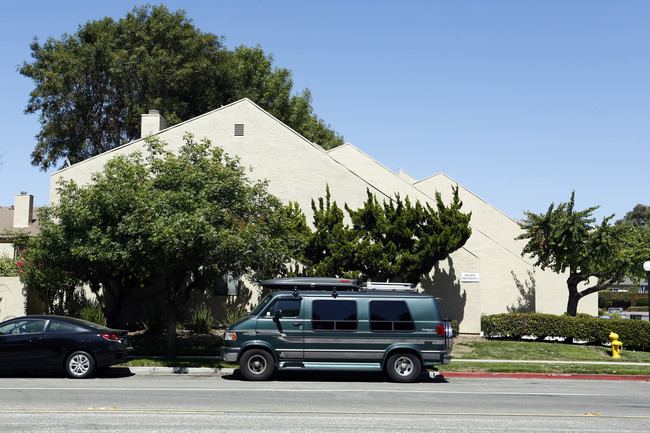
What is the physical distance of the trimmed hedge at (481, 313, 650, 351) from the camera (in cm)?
2175

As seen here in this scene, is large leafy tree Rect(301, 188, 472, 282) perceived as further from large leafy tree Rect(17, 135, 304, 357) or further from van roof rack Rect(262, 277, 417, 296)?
van roof rack Rect(262, 277, 417, 296)

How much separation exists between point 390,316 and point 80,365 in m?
7.23

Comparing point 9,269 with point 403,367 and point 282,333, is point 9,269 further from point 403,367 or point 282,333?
point 403,367

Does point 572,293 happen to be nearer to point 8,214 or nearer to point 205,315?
point 205,315

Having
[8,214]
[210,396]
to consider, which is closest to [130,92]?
[8,214]

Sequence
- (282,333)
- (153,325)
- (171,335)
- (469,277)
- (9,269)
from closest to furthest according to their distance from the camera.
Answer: (282,333) → (171,335) → (153,325) → (9,269) → (469,277)

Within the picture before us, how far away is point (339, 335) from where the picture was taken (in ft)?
47.4

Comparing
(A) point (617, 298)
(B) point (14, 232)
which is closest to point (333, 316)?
(B) point (14, 232)

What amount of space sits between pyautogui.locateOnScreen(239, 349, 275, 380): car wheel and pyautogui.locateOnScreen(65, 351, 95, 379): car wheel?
345 cm

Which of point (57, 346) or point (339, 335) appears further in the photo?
point (339, 335)

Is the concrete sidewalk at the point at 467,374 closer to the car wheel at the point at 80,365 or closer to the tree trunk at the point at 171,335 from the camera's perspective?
the tree trunk at the point at 171,335

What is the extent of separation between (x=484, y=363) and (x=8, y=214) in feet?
92.0

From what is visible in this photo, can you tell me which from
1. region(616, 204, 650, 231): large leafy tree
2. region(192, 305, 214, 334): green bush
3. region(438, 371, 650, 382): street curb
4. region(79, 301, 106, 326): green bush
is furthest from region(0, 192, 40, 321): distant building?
region(616, 204, 650, 231): large leafy tree

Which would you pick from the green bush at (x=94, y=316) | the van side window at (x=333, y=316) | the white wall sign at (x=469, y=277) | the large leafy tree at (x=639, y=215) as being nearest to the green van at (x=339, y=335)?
the van side window at (x=333, y=316)
